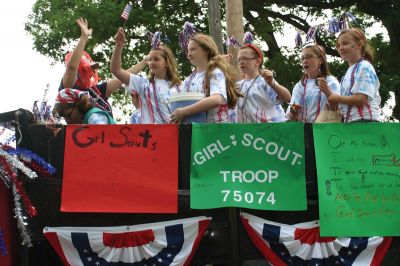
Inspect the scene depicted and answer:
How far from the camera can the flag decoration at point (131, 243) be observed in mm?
4156

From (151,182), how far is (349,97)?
1.55m

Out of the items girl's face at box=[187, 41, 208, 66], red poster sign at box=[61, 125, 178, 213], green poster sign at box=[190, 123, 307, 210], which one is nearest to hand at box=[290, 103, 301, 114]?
girl's face at box=[187, 41, 208, 66]

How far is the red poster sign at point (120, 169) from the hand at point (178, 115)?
0.25m

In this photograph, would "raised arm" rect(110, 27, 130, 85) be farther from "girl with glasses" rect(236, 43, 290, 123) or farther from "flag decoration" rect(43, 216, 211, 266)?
"flag decoration" rect(43, 216, 211, 266)

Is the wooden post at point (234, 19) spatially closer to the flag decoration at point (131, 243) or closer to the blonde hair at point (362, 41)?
the blonde hair at point (362, 41)

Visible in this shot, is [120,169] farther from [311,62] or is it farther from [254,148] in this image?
[311,62]

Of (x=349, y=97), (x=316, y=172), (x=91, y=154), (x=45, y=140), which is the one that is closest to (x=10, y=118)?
(x=45, y=140)

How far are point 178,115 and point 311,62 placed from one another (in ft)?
4.71

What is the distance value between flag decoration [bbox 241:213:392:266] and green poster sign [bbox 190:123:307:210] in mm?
145

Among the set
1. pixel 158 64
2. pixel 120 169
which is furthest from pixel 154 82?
pixel 120 169

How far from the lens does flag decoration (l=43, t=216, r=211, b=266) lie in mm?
4156

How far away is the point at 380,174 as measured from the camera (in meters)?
4.40

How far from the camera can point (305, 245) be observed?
14.0 feet

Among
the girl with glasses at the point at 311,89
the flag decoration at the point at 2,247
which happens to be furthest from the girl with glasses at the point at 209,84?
the flag decoration at the point at 2,247
